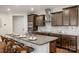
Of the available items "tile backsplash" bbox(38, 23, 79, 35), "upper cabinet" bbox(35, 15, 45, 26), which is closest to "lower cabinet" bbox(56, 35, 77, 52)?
"tile backsplash" bbox(38, 23, 79, 35)

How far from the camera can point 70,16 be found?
160 inches

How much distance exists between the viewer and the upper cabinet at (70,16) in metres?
3.89

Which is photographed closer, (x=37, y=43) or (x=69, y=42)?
(x=37, y=43)

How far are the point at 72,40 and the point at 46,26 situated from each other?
102 cm

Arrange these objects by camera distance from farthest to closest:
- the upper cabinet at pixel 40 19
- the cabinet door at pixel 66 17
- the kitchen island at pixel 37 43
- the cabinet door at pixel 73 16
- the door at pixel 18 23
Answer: the cabinet door at pixel 66 17, the cabinet door at pixel 73 16, the upper cabinet at pixel 40 19, the kitchen island at pixel 37 43, the door at pixel 18 23

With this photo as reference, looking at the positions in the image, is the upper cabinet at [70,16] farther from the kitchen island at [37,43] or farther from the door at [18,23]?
the door at [18,23]

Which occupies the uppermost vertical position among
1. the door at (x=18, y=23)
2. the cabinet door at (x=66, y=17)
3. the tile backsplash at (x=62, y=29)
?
the cabinet door at (x=66, y=17)

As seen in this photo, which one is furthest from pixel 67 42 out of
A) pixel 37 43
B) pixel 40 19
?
pixel 37 43

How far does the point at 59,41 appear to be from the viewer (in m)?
3.77

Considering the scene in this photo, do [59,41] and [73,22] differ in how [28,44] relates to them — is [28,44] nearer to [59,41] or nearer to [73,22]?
[59,41]

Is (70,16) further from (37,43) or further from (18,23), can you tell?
(18,23)

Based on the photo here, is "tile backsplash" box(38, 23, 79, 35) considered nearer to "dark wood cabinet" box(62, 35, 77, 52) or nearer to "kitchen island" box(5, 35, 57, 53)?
"dark wood cabinet" box(62, 35, 77, 52)

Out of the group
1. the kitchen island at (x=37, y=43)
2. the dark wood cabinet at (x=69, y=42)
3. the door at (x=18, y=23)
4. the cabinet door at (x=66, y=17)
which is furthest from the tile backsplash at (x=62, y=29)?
the door at (x=18, y=23)
